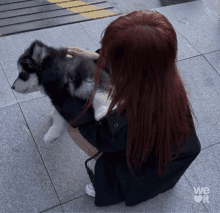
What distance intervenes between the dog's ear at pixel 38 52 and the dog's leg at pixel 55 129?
747 millimetres

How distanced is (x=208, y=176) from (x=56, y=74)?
2068 millimetres

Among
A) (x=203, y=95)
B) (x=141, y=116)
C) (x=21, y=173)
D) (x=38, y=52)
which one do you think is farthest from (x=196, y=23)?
(x=21, y=173)

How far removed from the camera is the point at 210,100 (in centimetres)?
370

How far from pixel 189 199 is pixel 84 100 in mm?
1573

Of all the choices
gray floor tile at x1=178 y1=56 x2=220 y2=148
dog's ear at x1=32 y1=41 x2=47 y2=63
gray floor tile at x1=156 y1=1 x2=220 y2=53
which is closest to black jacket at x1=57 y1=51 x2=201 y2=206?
dog's ear at x1=32 y1=41 x2=47 y2=63

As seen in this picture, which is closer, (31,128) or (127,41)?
(127,41)

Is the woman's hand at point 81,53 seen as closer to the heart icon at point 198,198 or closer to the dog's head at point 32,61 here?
the dog's head at point 32,61

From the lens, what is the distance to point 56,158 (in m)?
2.91

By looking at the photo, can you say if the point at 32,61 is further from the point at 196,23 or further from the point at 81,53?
the point at 196,23

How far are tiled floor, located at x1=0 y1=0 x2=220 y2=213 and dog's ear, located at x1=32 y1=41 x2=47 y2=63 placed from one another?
111 cm

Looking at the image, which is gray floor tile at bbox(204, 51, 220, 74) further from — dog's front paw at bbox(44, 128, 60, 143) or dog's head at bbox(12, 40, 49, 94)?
dog's head at bbox(12, 40, 49, 94)

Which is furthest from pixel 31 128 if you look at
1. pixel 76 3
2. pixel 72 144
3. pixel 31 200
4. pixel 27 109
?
pixel 76 3

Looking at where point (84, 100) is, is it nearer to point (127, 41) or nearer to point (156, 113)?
point (156, 113)

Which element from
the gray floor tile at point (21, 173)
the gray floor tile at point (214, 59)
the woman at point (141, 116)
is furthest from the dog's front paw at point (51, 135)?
the gray floor tile at point (214, 59)
